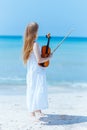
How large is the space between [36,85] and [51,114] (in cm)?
60


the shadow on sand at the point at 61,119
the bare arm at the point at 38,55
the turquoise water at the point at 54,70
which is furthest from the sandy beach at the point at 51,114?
the turquoise water at the point at 54,70

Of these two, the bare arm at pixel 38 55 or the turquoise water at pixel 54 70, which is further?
the turquoise water at pixel 54 70

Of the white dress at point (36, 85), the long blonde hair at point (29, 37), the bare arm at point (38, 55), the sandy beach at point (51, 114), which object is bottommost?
the sandy beach at point (51, 114)

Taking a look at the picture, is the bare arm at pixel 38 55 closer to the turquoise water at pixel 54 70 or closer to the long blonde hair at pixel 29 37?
the long blonde hair at pixel 29 37

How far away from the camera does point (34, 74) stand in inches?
210

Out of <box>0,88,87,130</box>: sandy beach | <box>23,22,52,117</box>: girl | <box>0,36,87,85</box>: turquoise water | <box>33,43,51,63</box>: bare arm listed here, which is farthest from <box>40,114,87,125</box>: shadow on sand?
<box>0,36,87,85</box>: turquoise water

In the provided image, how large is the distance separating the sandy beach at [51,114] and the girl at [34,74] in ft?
0.73

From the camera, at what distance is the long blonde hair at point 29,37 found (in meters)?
5.24

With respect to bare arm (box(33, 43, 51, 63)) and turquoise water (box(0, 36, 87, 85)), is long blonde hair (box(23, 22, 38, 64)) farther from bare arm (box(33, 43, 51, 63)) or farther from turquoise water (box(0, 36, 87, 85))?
turquoise water (box(0, 36, 87, 85))

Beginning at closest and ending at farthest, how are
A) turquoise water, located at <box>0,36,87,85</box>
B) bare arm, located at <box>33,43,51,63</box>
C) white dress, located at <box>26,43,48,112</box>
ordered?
bare arm, located at <box>33,43,51,63</box>
white dress, located at <box>26,43,48,112</box>
turquoise water, located at <box>0,36,87,85</box>

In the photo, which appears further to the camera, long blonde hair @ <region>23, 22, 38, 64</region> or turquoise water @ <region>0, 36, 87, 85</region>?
turquoise water @ <region>0, 36, 87, 85</region>

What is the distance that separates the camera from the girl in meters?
5.25

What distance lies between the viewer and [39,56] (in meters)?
5.19

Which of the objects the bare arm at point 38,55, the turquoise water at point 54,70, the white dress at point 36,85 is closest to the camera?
the bare arm at point 38,55
